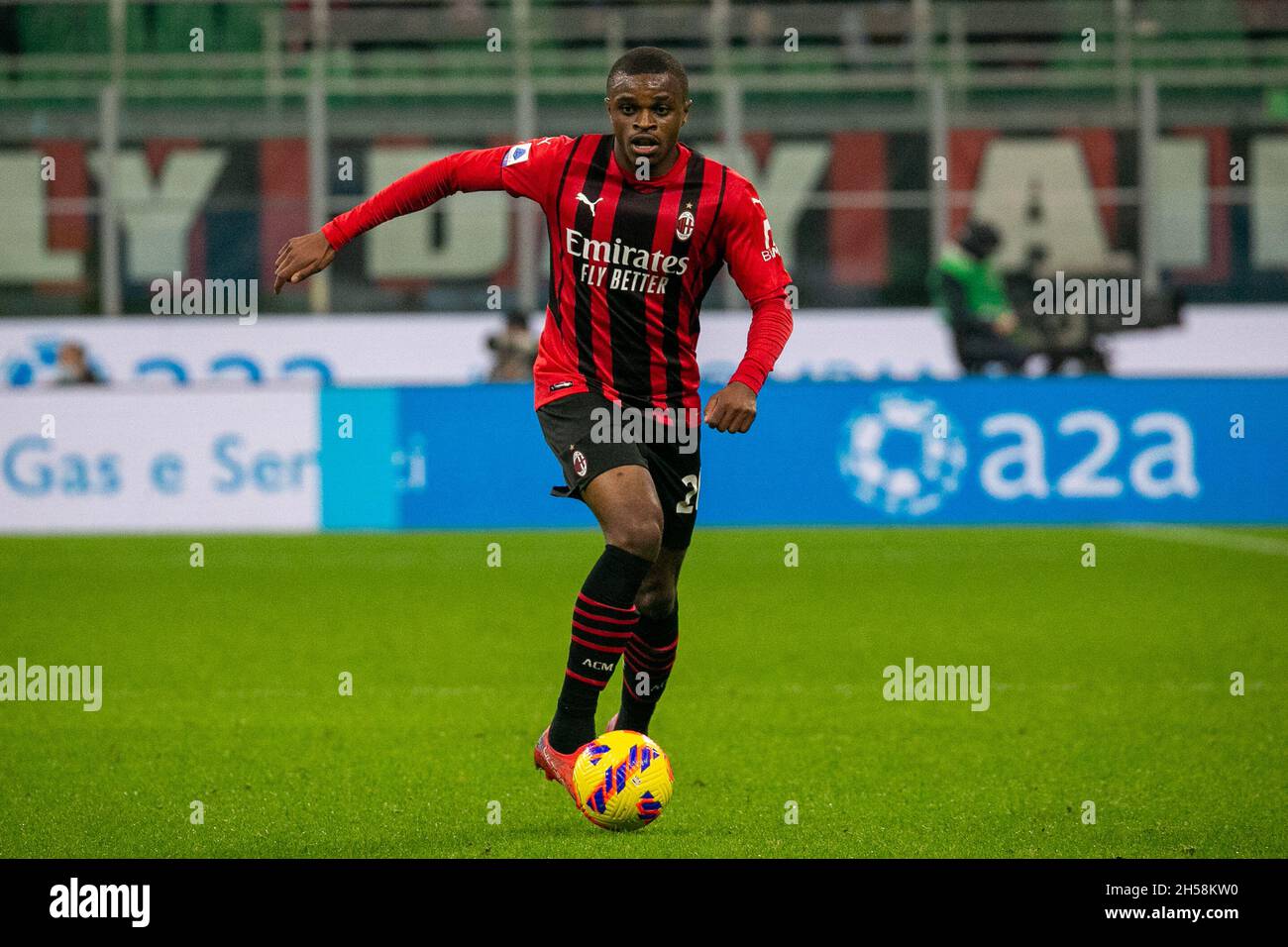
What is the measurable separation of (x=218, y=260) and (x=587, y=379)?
16.0 m

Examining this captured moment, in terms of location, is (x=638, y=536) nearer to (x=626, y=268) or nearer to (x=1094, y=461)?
(x=626, y=268)

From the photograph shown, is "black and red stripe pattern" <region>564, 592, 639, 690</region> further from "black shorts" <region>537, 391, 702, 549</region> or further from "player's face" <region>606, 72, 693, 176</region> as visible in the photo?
"player's face" <region>606, 72, 693, 176</region>

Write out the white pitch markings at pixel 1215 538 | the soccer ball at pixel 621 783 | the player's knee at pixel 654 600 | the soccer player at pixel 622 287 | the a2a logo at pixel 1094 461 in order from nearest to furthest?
1. the soccer ball at pixel 621 783
2. the soccer player at pixel 622 287
3. the player's knee at pixel 654 600
4. the white pitch markings at pixel 1215 538
5. the a2a logo at pixel 1094 461

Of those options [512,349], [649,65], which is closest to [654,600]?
[649,65]

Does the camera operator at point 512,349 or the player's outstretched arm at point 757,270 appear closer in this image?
the player's outstretched arm at point 757,270

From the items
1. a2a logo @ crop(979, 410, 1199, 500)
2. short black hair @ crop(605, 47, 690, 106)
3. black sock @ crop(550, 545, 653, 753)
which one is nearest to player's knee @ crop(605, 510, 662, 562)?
black sock @ crop(550, 545, 653, 753)

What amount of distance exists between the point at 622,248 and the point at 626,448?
0.57m

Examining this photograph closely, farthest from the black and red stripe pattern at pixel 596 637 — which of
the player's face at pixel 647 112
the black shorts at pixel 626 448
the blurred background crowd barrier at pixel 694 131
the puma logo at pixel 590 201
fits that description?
the blurred background crowd barrier at pixel 694 131

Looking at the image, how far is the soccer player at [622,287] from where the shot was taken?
201 inches

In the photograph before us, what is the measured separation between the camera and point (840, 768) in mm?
5949

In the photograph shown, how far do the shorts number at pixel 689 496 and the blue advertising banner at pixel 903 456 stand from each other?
828cm

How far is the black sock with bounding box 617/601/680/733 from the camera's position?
5566 mm

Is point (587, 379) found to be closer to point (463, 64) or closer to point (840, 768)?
point (840, 768)

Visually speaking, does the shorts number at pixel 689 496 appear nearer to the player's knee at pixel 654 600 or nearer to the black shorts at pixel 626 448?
the black shorts at pixel 626 448
